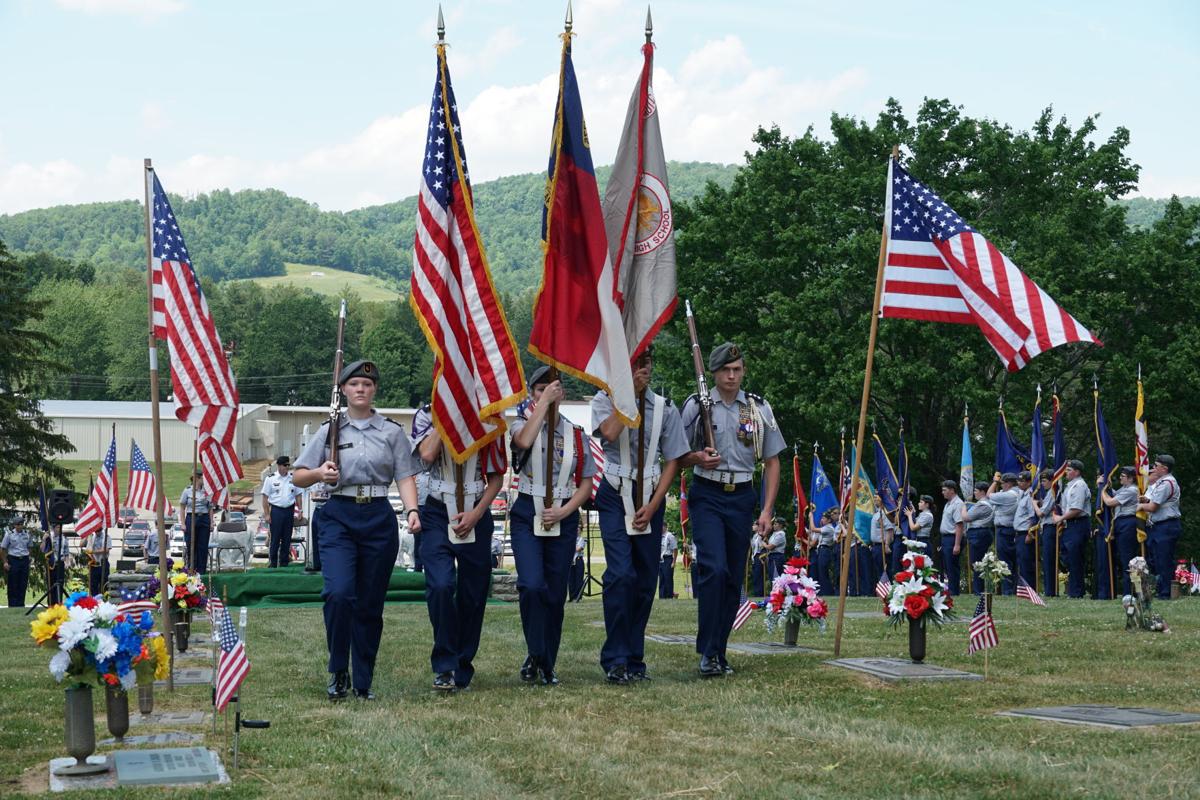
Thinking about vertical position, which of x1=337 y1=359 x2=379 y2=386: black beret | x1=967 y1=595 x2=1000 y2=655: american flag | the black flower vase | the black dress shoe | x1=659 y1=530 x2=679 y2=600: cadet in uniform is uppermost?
x1=337 y1=359 x2=379 y2=386: black beret

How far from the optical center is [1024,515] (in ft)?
78.6

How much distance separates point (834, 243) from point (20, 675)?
30.9 metres

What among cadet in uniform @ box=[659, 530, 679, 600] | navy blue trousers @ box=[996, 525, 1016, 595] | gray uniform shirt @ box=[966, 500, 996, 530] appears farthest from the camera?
cadet in uniform @ box=[659, 530, 679, 600]

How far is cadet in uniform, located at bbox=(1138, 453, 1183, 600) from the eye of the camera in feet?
66.0

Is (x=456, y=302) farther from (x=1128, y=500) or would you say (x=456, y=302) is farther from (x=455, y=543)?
(x=1128, y=500)

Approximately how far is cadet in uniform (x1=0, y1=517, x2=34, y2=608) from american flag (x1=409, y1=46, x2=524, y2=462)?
79.4 feet

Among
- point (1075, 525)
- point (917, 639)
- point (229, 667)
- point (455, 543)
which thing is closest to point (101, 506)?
point (1075, 525)

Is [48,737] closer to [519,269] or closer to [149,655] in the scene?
[149,655]

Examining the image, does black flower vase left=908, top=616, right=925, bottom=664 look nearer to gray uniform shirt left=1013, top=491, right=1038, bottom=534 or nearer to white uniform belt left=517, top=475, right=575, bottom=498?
→ white uniform belt left=517, top=475, right=575, bottom=498

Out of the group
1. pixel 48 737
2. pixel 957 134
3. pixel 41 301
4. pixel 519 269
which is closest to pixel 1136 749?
pixel 48 737

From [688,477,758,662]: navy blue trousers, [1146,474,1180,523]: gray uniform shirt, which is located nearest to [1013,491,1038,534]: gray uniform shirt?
[1146,474,1180,523]: gray uniform shirt

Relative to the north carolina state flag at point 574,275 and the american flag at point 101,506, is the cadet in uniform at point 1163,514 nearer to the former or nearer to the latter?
the north carolina state flag at point 574,275

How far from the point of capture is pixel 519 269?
16925cm

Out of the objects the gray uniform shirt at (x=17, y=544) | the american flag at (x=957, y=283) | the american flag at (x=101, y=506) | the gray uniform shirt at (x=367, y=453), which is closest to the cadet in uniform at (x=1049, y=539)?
the american flag at (x=957, y=283)
